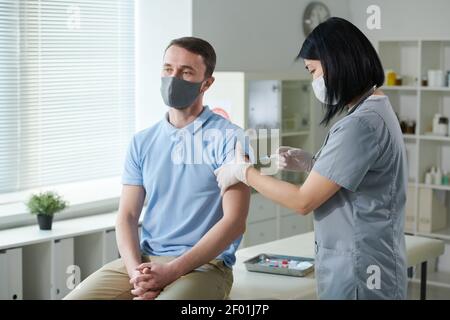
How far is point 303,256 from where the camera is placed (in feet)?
Answer: 9.75

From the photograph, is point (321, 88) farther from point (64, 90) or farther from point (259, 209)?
point (259, 209)

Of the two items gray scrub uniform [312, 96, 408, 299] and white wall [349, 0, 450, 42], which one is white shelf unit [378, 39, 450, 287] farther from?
gray scrub uniform [312, 96, 408, 299]

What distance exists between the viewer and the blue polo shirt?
236cm

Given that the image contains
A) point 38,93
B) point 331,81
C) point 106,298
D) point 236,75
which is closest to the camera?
point 331,81

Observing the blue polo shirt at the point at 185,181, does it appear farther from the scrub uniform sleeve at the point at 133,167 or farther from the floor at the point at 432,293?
the floor at the point at 432,293

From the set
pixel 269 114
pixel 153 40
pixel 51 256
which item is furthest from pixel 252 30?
pixel 51 256

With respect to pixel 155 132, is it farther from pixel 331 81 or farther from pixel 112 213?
pixel 112 213

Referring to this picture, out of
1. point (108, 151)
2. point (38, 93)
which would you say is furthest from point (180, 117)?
point (108, 151)

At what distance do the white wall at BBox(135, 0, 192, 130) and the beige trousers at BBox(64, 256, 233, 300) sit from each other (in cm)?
214

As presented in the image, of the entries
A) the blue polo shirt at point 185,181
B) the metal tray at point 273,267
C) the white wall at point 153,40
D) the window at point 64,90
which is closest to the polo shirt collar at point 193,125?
the blue polo shirt at point 185,181

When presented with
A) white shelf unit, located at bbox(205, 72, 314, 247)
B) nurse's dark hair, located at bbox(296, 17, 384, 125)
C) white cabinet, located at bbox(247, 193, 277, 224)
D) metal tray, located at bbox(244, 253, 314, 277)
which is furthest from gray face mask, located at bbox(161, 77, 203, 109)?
white cabinet, located at bbox(247, 193, 277, 224)

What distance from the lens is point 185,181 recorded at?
7.74 feet

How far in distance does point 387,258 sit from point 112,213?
2.38m

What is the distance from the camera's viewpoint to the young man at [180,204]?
7.46 feet
